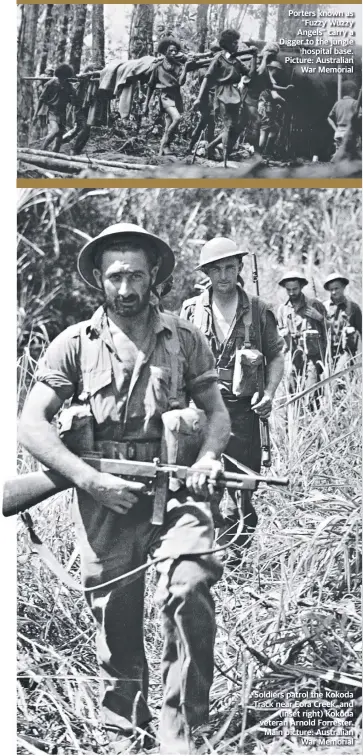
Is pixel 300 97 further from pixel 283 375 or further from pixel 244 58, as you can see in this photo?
pixel 283 375

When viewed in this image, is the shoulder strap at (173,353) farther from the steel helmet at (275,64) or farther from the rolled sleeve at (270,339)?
the steel helmet at (275,64)

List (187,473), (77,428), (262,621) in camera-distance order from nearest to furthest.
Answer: (187,473) < (77,428) < (262,621)

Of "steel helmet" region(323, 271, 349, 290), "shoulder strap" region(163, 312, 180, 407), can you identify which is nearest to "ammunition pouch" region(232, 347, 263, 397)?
"steel helmet" region(323, 271, 349, 290)

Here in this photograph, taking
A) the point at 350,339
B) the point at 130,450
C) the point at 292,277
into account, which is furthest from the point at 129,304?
the point at 292,277

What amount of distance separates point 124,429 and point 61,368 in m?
0.44

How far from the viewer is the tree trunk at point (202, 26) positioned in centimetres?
648

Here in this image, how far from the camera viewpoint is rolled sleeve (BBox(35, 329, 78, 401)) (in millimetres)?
5613

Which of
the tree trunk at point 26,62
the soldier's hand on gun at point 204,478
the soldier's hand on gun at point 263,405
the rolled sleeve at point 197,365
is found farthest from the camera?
the soldier's hand on gun at point 263,405

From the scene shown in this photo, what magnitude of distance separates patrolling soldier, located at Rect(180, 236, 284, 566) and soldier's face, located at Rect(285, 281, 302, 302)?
513 millimetres

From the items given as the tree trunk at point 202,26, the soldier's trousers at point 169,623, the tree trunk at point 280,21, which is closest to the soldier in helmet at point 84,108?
the tree trunk at point 202,26

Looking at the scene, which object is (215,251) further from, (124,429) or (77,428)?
(77,428)

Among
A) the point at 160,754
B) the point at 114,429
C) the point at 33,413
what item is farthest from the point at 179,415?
the point at 160,754

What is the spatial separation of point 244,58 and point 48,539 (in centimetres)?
298

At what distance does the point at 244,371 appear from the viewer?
690 cm
